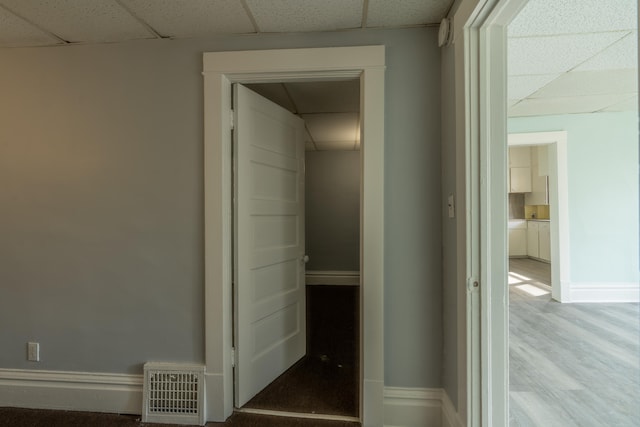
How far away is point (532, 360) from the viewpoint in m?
2.45

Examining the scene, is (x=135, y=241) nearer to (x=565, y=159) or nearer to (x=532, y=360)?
(x=532, y=360)

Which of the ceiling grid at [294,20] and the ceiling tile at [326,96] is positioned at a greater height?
the ceiling grid at [294,20]

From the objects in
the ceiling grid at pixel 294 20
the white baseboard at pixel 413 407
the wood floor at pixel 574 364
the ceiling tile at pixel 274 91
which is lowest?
the wood floor at pixel 574 364

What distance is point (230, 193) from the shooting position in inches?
72.3

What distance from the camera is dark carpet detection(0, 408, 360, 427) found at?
1.74m

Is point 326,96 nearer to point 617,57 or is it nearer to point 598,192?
point 617,57

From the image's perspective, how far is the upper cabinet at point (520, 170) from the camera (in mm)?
6629

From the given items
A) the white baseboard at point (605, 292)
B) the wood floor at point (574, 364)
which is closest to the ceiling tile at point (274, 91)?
the wood floor at point (574, 364)

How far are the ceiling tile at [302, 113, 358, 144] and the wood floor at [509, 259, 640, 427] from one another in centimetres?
266

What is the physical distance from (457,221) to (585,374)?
1891mm

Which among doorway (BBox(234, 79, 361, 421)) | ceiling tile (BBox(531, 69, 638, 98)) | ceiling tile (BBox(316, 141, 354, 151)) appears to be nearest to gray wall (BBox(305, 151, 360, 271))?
doorway (BBox(234, 79, 361, 421))

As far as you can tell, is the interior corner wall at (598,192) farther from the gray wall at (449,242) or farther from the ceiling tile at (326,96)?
the gray wall at (449,242)

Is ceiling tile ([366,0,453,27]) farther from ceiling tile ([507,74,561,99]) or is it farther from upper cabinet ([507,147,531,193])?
upper cabinet ([507,147,531,193])

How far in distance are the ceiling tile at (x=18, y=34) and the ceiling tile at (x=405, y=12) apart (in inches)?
73.3
